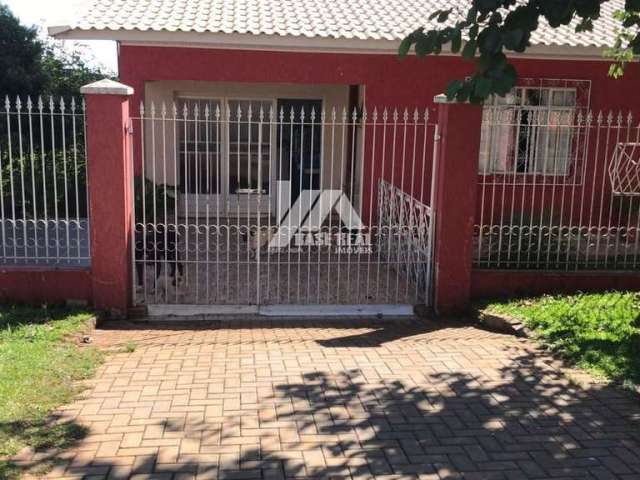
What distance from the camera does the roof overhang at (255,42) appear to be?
8.48 meters

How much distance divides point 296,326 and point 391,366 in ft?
4.88

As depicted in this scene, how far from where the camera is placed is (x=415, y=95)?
32.1ft

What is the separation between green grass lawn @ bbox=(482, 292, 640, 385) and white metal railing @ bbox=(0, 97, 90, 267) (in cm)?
431

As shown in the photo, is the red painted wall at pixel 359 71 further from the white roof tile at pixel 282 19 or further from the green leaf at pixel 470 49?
the green leaf at pixel 470 49

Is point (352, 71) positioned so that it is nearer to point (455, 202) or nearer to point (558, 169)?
point (558, 169)

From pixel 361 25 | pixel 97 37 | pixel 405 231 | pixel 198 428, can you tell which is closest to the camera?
pixel 198 428

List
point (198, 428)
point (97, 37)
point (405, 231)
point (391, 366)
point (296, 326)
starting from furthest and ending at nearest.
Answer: point (97, 37) < point (405, 231) < point (296, 326) < point (391, 366) < point (198, 428)

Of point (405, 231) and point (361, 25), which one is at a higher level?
point (361, 25)

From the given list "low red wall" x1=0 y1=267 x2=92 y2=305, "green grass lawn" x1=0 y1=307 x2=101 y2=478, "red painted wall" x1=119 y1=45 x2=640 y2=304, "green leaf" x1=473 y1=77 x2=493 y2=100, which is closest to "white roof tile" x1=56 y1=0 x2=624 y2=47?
"red painted wall" x1=119 y1=45 x2=640 y2=304

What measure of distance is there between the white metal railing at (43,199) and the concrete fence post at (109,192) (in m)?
0.18

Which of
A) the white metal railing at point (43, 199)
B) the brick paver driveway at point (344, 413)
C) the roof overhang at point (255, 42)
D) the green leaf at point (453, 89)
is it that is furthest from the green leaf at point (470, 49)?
the roof overhang at point (255, 42)

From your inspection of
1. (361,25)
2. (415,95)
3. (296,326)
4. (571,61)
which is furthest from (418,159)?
(296,326)

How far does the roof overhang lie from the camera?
848cm

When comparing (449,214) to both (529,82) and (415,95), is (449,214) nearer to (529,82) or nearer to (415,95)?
(415,95)
